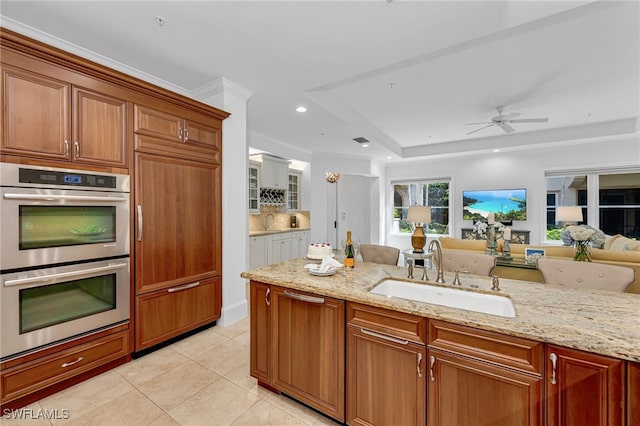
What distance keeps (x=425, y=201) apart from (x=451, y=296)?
21.3 feet

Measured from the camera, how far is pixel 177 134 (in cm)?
255

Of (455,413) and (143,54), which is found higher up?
(143,54)

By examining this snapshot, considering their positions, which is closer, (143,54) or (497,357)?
(497,357)

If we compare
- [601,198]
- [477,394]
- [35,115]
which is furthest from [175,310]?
[601,198]

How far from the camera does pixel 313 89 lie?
3.28 metres

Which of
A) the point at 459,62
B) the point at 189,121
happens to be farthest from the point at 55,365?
the point at 459,62

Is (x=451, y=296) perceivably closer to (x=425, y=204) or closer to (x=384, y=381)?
(x=384, y=381)

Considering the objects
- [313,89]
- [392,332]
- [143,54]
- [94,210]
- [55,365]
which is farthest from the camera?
[313,89]

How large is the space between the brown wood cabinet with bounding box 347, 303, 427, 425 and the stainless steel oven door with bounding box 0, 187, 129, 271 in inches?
75.9

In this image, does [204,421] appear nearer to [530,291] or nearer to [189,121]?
[530,291]

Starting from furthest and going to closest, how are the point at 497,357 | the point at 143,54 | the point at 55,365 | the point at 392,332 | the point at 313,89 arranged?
the point at 313,89 < the point at 143,54 < the point at 55,365 < the point at 392,332 < the point at 497,357

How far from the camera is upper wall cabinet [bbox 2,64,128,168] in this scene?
1708 millimetres

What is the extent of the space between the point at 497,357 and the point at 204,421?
1.71 m

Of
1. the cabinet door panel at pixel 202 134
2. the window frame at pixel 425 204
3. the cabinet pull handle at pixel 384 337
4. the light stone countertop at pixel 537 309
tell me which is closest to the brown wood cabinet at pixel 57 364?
the light stone countertop at pixel 537 309
